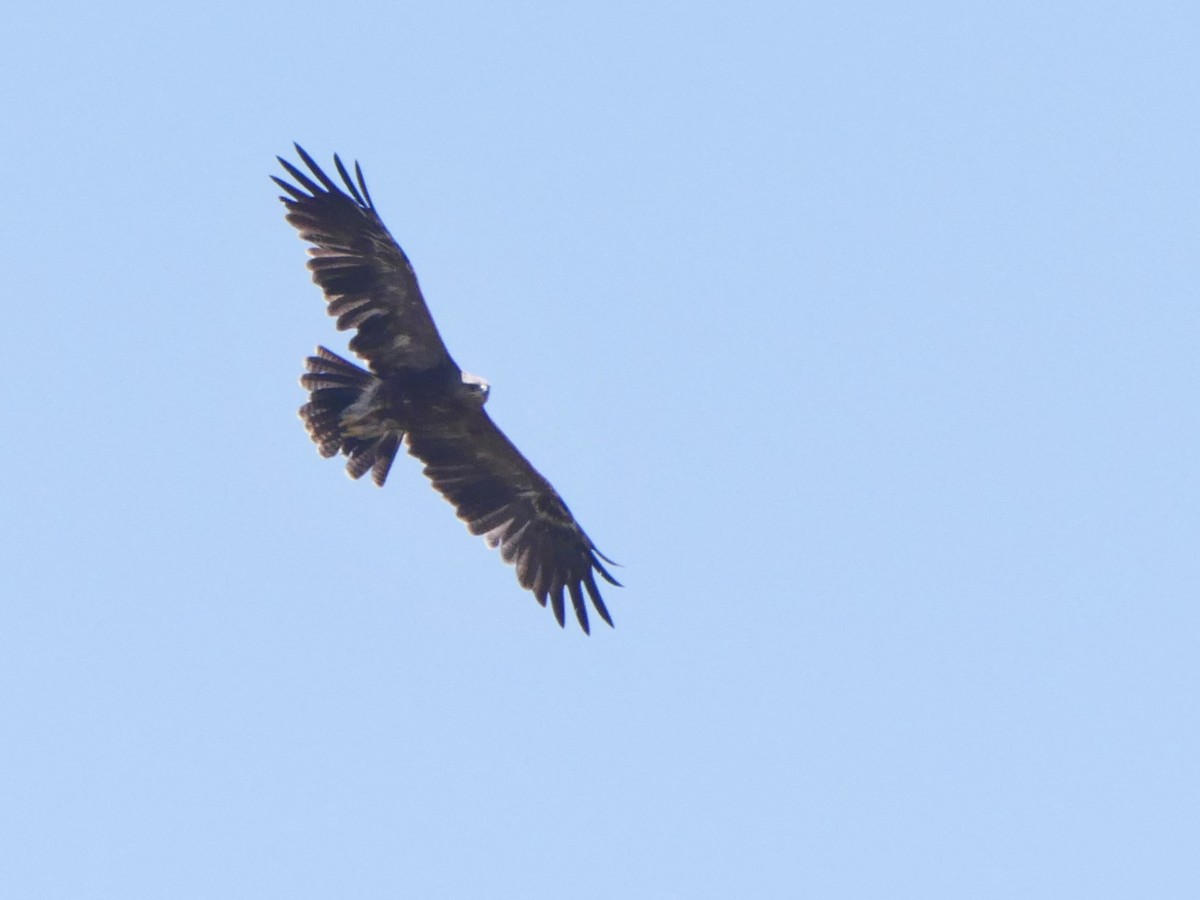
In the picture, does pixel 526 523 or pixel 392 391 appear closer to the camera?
pixel 392 391

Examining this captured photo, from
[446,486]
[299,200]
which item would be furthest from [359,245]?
[446,486]

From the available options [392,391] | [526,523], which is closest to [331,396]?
[392,391]

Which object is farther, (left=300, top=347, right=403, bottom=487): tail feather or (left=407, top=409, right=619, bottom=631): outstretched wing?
(left=407, top=409, right=619, bottom=631): outstretched wing

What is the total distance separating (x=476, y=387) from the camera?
18.7 metres

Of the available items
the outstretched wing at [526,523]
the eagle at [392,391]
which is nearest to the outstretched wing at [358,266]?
the eagle at [392,391]

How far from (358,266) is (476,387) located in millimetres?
1398

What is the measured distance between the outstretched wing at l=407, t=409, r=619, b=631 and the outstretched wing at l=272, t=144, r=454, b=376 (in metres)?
1.78

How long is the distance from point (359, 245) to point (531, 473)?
2814 millimetres

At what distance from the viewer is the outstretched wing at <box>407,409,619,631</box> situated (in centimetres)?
1992

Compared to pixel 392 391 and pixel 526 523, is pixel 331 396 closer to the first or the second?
pixel 392 391

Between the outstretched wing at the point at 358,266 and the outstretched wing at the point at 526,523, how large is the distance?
1.78 m

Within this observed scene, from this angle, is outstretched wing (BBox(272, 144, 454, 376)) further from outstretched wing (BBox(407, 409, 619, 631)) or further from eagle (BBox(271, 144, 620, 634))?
outstretched wing (BBox(407, 409, 619, 631))

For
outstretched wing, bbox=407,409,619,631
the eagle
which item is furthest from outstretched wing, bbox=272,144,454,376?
outstretched wing, bbox=407,409,619,631

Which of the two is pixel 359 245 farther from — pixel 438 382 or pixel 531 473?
pixel 531 473
